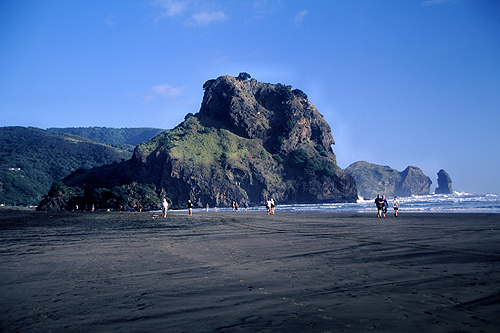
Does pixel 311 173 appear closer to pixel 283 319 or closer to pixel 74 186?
pixel 74 186

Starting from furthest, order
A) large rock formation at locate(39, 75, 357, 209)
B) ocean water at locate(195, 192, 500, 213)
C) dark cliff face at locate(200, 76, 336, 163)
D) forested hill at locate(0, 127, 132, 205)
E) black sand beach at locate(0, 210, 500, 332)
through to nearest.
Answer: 1. dark cliff face at locate(200, 76, 336, 163)
2. forested hill at locate(0, 127, 132, 205)
3. large rock formation at locate(39, 75, 357, 209)
4. ocean water at locate(195, 192, 500, 213)
5. black sand beach at locate(0, 210, 500, 332)

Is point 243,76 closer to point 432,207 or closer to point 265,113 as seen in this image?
point 265,113

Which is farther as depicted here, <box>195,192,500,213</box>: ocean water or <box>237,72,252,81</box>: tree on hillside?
<box>237,72,252,81</box>: tree on hillside

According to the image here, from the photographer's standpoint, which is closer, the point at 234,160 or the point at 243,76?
the point at 234,160

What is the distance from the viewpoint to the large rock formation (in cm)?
10681

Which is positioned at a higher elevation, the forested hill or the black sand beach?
the forested hill

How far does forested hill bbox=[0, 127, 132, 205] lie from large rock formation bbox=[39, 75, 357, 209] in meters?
33.3

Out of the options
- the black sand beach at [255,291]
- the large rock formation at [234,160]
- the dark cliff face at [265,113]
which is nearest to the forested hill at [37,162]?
the large rock formation at [234,160]

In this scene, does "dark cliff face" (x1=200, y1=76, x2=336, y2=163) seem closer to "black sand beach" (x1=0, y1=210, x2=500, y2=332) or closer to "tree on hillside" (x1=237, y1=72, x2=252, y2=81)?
"tree on hillside" (x1=237, y1=72, x2=252, y2=81)

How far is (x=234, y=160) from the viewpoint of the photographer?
116 meters

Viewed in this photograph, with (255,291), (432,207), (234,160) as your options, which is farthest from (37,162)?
(255,291)

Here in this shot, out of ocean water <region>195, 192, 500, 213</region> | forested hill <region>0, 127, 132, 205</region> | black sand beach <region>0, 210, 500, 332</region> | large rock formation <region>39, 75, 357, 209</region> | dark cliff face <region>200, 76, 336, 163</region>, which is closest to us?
black sand beach <region>0, 210, 500, 332</region>

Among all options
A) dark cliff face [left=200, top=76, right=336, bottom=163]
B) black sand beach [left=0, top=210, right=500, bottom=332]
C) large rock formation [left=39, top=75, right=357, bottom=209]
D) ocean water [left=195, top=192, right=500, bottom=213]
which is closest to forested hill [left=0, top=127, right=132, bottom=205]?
large rock formation [left=39, top=75, right=357, bottom=209]

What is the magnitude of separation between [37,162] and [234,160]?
11073 centimetres
